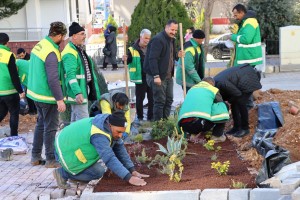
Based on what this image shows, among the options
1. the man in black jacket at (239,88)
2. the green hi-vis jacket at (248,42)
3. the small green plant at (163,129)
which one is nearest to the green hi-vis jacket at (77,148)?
the small green plant at (163,129)

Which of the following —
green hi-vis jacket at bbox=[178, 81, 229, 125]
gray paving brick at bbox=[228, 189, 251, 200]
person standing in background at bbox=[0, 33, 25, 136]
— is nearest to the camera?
gray paving brick at bbox=[228, 189, 251, 200]

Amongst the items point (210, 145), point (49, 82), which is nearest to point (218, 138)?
point (210, 145)

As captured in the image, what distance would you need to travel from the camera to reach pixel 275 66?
875 inches

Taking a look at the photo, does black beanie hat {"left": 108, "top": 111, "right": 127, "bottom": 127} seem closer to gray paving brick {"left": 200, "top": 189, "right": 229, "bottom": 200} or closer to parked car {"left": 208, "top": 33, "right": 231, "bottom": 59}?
gray paving brick {"left": 200, "top": 189, "right": 229, "bottom": 200}

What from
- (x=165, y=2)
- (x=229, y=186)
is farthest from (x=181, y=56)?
(x=165, y=2)

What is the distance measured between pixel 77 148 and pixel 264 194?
81.6 inches

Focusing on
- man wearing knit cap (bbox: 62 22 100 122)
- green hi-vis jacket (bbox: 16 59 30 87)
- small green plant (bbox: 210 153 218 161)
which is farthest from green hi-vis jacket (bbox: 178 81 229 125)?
green hi-vis jacket (bbox: 16 59 30 87)

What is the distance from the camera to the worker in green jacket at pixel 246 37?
11.3m

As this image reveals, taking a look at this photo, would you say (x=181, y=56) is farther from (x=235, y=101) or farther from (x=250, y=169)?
(x=250, y=169)

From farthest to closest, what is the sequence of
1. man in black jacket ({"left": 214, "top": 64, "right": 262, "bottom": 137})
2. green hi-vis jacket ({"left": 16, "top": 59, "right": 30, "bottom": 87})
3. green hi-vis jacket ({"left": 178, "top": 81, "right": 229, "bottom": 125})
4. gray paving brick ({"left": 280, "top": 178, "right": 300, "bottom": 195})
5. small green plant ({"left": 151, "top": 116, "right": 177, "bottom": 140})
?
green hi-vis jacket ({"left": 16, "top": 59, "right": 30, "bottom": 87}) → small green plant ({"left": 151, "top": 116, "right": 177, "bottom": 140}) → man in black jacket ({"left": 214, "top": 64, "right": 262, "bottom": 137}) → green hi-vis jacket ({"left": 178, "top": 81, "right": 229, "bottom": 125}) → gray paving brick ({"left": 280, "top": 178, "right": 300, "bottom": 195})

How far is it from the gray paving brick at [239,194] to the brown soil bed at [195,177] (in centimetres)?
36

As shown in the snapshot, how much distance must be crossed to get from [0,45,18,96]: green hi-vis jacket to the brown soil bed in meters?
2.62

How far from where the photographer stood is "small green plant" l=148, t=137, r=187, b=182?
748 centimetres

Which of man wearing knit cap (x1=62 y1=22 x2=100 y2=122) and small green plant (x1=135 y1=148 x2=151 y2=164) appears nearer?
small green plant (x1=135 y1=148 x2=151 y2=164)
